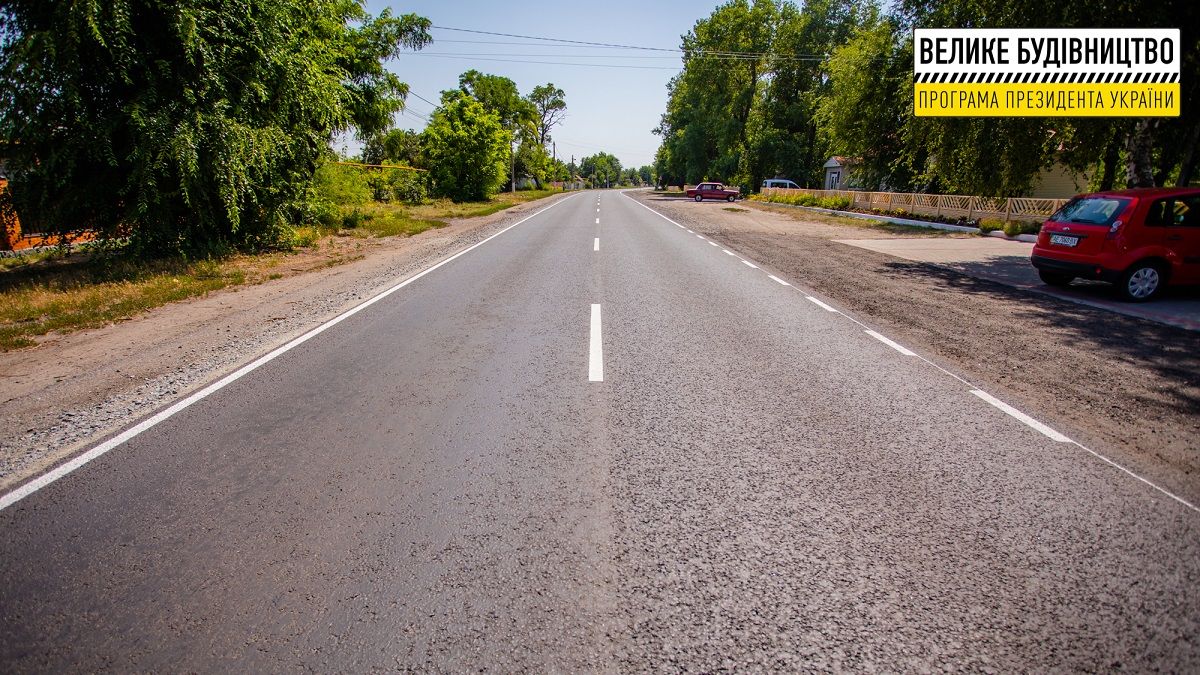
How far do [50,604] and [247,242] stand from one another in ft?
44.4

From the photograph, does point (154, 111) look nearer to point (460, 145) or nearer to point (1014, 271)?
point (1014, 271)

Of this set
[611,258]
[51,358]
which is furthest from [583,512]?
[611,258]

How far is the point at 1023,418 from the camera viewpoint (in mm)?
4324

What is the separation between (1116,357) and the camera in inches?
235

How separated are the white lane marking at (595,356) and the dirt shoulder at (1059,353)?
11.6 ft

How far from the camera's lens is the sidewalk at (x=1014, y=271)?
8219 millimetres

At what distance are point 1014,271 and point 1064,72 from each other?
4025 mm

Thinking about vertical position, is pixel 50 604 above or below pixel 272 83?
below

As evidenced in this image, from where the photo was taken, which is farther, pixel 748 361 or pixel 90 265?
pixel 90 265

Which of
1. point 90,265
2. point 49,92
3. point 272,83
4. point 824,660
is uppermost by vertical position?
point 272,83

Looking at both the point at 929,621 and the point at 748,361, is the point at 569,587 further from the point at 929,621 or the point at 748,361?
the point at 748,361

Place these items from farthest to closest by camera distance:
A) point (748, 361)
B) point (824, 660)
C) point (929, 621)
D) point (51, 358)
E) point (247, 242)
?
point (247, 242) → point (51, 358) → point (748, 361) → point (929, 621) → point (824, 660)

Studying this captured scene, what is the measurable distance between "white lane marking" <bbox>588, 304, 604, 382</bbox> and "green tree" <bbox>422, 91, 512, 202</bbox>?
122 ft

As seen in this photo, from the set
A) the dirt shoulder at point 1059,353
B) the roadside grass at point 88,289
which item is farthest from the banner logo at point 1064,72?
the roadside grass at point 88,289
